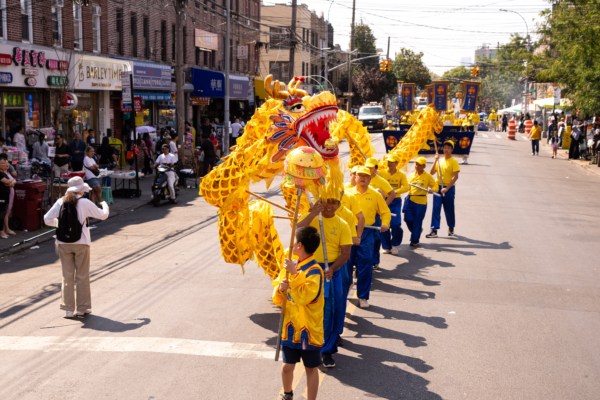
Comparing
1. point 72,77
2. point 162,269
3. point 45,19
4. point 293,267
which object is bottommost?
point 162,269

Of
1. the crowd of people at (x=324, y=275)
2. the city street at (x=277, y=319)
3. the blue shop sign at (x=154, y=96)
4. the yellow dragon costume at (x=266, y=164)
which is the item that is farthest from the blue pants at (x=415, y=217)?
the blue shop sign at (x=154, y=96)

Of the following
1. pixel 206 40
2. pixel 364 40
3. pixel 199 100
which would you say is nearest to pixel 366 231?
pixel 199 100

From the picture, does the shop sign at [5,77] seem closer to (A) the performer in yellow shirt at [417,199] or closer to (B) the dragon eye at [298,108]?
(A) the performer in yellow shirt at [417,199]

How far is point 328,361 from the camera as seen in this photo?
230 inches

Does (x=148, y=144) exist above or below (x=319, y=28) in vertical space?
below

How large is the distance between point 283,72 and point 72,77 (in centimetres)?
3930


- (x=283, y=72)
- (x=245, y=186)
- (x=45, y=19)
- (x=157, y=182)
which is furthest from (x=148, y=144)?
(x=283, y=72)

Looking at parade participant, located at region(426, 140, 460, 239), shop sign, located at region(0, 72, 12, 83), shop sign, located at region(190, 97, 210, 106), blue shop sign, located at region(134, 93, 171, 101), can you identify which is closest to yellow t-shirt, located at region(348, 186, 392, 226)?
parade participant, located at region(426, 140, 460, 239)

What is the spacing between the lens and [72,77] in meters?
21.0

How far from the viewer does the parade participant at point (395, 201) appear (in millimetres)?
10289

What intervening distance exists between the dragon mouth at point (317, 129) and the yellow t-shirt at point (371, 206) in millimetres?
1172

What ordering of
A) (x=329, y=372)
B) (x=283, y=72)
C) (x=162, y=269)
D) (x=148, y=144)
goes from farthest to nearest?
(x=283, y=72), (x=148, y=144), (x=162, y=269), (x=329, y=372)

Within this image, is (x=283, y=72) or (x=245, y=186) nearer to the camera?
(x=245, y=186)

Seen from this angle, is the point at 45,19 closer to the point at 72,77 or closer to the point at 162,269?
the point at 72,77
